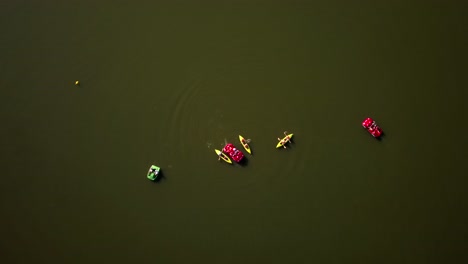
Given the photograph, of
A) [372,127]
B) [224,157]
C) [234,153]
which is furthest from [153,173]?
[372,127]

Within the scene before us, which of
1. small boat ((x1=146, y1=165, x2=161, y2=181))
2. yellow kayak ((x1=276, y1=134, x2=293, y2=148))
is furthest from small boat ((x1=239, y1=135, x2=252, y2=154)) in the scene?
small boat ((x1=146, y1=165, x2=161, y2=181))

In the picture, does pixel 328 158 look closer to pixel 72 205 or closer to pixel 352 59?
pixel 352 59

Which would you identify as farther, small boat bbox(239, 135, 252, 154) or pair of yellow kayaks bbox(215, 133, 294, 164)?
small boat bbox(239, 135, 252, 154)

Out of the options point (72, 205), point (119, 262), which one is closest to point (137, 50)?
point (72, 205)

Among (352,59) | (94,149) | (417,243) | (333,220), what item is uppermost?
(94,149)

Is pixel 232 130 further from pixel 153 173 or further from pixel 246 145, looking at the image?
pixel 153 173

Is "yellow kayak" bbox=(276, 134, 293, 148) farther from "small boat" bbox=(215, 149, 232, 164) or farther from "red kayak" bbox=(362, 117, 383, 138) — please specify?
"red kayak" bbox=(362, 117, 383, 138)
